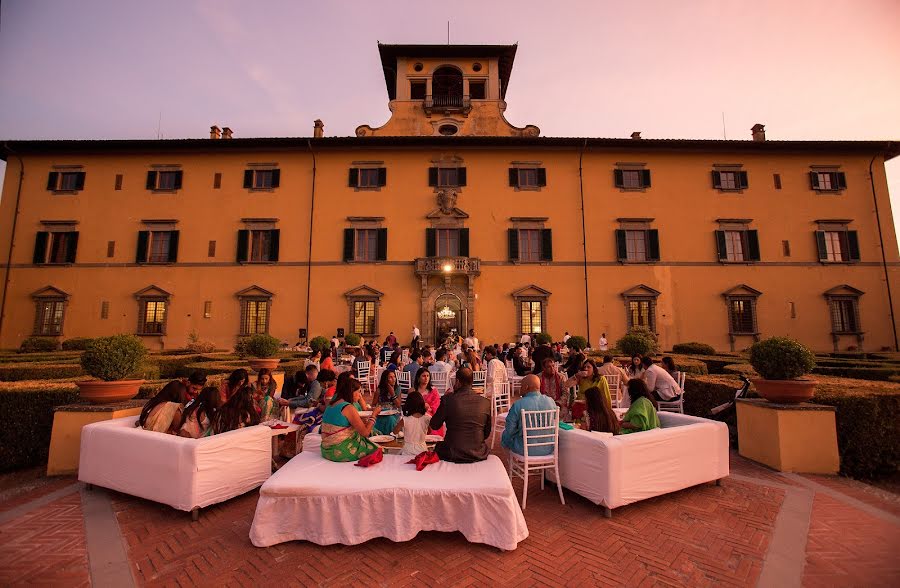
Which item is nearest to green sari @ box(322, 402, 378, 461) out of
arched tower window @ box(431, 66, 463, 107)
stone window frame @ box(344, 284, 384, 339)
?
stone window frame @ box(344, 284, 384, 339)

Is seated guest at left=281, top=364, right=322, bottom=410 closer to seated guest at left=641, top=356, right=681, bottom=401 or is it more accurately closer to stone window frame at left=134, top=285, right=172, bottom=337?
seated guest at left=641, top=356, right=681, bottom=401

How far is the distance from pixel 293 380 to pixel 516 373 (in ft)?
19.6

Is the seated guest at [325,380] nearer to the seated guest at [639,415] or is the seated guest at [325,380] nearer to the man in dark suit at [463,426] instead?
the man in dark suit at [463,426]

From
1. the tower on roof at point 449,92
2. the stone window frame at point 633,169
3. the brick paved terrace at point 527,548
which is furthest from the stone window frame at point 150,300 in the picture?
the stone window frame at point 633,169

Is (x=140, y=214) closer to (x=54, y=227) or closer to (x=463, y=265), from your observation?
(x=54, y=227)

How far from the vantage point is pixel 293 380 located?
279 inches

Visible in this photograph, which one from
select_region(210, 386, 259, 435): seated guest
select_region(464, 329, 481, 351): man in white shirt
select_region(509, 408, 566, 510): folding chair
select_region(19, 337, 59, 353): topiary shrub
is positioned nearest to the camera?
select_region(509, 408, 566, 510): folding chair

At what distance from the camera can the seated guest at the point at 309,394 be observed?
654 cm

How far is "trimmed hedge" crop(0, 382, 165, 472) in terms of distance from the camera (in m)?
5.70

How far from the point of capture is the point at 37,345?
18031mm

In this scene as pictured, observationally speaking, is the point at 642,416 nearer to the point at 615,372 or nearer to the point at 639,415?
the point at 639,415

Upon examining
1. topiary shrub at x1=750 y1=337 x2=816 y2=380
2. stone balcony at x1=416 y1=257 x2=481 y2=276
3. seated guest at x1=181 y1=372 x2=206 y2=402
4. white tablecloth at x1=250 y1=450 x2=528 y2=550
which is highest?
stone balcony at x1=416 y1=257 x2=481 y2=276

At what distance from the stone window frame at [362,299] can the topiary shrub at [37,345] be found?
1312 cm

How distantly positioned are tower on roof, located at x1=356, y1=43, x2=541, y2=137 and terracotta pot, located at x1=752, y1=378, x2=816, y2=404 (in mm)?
19216
